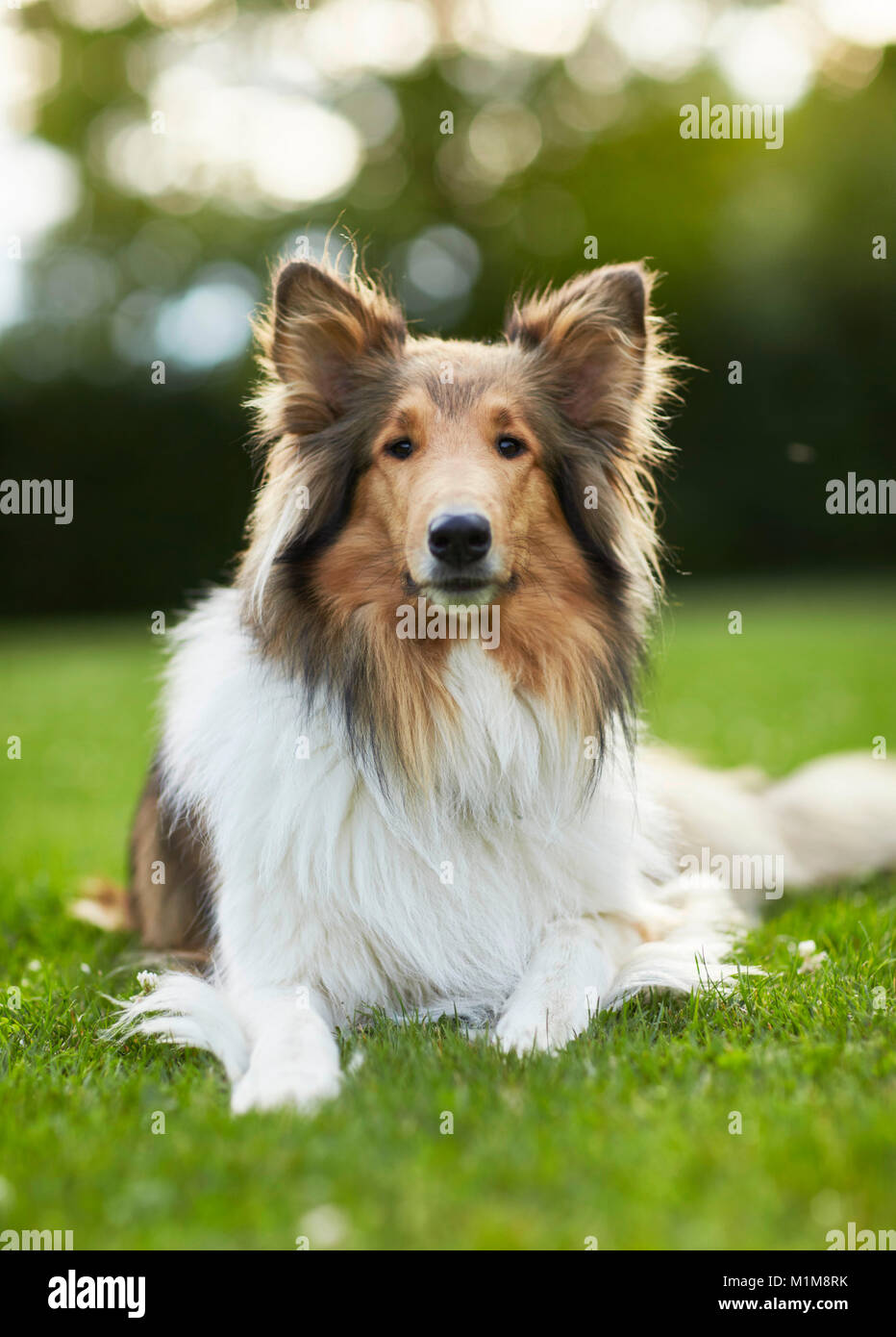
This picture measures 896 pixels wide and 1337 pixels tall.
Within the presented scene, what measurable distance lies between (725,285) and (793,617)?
979 cm

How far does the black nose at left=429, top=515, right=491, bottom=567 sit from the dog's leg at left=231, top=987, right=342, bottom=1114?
1352 millimetres

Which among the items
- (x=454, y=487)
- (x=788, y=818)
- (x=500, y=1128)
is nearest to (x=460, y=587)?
(x=454, y=487)

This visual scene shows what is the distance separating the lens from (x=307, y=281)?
402 cm

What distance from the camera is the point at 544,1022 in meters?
3.37

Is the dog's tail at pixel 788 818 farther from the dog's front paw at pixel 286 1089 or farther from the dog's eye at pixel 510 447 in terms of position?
the dog's front paw at pixel 286 1089

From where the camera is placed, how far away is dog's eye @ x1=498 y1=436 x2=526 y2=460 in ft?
12.8

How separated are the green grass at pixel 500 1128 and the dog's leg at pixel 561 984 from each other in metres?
0.08

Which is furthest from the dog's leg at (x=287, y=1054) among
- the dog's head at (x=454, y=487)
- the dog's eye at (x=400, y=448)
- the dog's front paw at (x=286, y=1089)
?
the dog's eye at (x=400, y=448)

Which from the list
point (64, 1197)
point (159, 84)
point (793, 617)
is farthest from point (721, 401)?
point (64, 1197)

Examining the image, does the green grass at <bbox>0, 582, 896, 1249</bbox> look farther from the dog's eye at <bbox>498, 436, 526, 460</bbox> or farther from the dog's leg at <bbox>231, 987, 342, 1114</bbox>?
the dog's eye at <bbox>498, 436, 526, 460</bbox>

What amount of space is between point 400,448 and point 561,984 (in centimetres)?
175

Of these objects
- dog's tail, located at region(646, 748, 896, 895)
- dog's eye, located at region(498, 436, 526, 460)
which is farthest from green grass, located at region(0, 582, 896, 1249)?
dog's eye, located at region(498, 436, 526, 460)

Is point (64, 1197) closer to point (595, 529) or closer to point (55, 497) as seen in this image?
point (595, 529)

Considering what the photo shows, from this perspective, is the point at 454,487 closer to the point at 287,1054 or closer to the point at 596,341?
the point at 596,341
